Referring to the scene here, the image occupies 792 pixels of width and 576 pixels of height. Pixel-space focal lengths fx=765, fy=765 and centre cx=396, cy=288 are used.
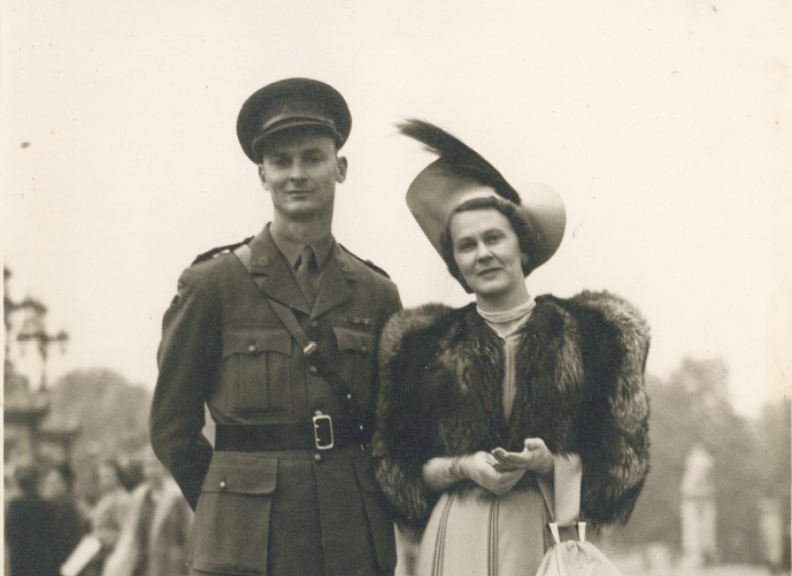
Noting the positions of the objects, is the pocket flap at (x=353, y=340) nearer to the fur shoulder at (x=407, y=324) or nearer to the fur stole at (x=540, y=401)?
the fur shoulder at (x=407, y=324)

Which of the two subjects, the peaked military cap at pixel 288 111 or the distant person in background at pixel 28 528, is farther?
the distant person in background at pixel 28 528

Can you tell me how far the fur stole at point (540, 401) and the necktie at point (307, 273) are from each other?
1.40ft

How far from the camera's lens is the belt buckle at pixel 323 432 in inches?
104

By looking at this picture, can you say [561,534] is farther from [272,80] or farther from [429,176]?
[272,80]

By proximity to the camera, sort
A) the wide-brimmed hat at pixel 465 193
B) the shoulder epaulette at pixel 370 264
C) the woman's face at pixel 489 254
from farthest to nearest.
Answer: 1. the shoulder epaulette at pixel 370 264
2. the wide-brimmed hat at pixel 465 193
3. the woman's face at pixel 489 254

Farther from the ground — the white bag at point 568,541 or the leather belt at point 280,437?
the leather belt at point 280,437

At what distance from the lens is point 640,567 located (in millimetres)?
3209

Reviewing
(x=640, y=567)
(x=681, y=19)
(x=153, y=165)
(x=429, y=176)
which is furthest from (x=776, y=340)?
(x=153, y=165)

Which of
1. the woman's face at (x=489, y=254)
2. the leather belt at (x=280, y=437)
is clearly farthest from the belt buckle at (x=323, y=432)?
the woman's face at (x=489, y=254)

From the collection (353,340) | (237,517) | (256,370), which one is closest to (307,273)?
(353,340)

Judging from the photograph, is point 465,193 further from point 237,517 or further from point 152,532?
point 152,532

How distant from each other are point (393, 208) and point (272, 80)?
2.44 feet

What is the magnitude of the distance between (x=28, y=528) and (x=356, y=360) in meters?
1.65

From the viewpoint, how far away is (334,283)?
9.30 ft
